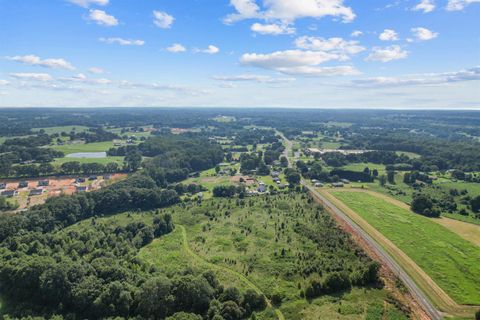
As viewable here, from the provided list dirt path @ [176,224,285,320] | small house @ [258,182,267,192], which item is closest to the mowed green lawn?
dirt path @ [176,224,285,320]

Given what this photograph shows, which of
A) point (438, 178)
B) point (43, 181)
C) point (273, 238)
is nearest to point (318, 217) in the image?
point (273, 238)

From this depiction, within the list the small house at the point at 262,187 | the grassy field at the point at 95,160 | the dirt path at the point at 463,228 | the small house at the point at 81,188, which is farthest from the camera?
the grassy field at the point at 95,160

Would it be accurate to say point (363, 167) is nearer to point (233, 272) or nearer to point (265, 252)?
point (265, 252)

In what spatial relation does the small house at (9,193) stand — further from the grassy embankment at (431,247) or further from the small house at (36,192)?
the grassy embankment at (431,247)

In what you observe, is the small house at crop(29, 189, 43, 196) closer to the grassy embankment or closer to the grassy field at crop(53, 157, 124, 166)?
the grassy field at crop(53, 157, 124, 166)

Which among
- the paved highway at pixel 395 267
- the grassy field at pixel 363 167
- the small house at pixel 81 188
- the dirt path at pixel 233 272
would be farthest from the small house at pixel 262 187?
the small house at pixel 81 188
